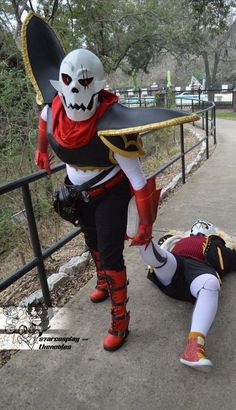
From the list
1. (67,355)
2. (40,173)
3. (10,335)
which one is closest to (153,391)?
(67,355)

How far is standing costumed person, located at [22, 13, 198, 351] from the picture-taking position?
6.61ft

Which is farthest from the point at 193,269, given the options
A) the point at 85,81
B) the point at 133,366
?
the point at 85,81

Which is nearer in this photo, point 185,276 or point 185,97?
point 185,276

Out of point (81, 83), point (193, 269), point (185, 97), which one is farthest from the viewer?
point (185, 97)

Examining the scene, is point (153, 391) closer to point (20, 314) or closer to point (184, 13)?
point (20, 314)

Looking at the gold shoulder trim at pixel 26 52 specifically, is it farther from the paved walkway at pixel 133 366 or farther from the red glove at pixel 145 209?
the paved walkway at pixel 133 366

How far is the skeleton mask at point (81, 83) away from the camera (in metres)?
2.01

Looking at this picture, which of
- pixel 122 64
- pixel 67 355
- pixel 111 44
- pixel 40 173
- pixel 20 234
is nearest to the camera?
pixel 67 355

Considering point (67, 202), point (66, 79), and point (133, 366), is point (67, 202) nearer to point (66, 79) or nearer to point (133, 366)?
point (66, 79)

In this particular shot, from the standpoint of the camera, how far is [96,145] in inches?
83.0

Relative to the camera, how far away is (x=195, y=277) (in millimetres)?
2652

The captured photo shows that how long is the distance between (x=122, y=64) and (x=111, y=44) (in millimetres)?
4987

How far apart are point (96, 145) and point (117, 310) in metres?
0.97

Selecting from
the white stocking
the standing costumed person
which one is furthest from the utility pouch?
the white stocking
